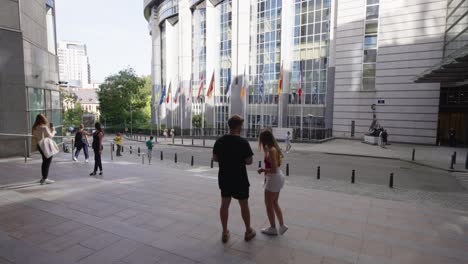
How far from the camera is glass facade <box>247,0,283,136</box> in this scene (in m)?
40.4

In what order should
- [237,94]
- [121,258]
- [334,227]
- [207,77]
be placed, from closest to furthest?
[121,258] < [334,227] < [237,94] < [207,77]

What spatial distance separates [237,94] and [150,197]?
38.3 m

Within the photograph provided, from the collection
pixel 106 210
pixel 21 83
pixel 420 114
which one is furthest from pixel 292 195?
pixel 420 114

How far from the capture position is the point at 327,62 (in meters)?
35.6

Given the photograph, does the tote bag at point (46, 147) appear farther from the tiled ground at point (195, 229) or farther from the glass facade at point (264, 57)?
the glass facade at point (264, 57)

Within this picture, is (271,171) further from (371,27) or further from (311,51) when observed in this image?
(311,51)

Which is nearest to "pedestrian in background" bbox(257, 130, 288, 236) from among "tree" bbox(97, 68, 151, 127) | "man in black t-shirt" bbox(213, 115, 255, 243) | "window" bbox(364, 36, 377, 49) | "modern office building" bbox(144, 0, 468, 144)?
"man in black t-shirt" bbox(213, 115, 255, 243)

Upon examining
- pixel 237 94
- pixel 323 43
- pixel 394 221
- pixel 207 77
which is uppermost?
pixel 323 43

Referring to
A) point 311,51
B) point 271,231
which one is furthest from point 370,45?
point 271,231

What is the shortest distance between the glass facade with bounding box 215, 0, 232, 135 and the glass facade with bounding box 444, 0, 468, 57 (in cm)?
3000

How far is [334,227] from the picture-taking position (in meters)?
5.07

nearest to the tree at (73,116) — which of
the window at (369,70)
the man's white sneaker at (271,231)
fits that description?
the window at (369,70)

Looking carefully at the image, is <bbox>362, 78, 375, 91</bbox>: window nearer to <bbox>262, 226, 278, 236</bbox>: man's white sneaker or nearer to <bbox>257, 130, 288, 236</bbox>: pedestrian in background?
<bbox>257, 130, 288, 236</bbox>: pedestrian in background

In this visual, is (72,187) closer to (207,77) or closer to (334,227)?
(334,227)
